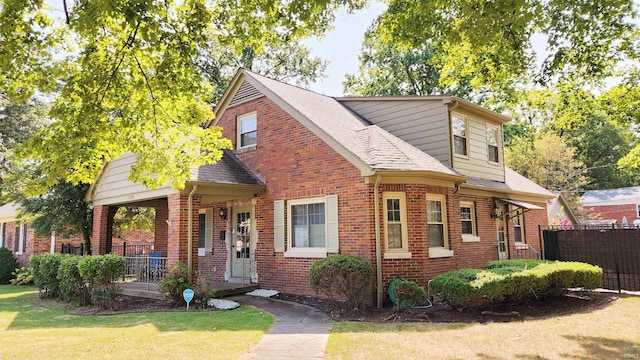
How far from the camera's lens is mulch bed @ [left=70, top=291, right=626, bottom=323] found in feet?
27.8

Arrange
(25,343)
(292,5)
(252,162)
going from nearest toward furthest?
(292,5) < (25,343) < (252,162)

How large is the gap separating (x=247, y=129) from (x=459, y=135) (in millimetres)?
6691

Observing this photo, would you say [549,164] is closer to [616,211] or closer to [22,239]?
[616,211]

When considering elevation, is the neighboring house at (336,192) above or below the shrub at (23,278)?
above

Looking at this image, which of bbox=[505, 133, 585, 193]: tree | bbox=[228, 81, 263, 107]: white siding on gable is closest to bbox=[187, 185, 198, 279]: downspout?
bbox=[228, 81, 263, 107]: white siding on gable

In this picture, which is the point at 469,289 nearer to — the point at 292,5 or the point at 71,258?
the point at 292,5

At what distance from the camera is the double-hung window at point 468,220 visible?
42.1 feet

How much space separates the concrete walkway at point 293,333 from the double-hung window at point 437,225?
369cm

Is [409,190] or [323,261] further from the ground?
[409,190]

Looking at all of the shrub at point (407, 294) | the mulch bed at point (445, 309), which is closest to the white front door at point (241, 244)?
the mulch bed at point (445, 309)

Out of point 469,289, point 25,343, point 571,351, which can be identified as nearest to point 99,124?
point 25,343

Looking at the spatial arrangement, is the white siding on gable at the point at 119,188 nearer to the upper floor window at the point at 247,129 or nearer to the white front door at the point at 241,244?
the white front door at the point at 241,244

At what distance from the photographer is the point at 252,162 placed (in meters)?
13.1

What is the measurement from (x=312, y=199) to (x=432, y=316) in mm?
4278
